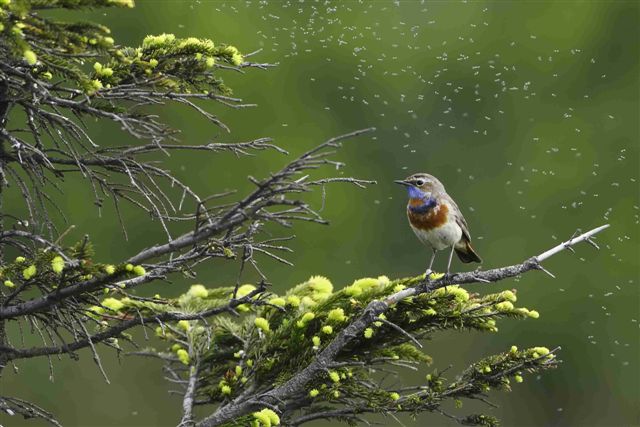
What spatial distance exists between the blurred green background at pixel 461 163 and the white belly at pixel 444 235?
391 inches

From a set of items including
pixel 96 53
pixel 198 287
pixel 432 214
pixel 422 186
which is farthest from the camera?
pixel 422 186

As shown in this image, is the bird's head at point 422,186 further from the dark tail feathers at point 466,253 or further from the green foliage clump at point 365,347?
the green foliage clump at point 365,347

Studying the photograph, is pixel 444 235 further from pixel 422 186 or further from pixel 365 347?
pixel 365 347

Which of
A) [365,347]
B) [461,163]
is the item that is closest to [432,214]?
[365,347]

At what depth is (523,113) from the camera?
18141 mm

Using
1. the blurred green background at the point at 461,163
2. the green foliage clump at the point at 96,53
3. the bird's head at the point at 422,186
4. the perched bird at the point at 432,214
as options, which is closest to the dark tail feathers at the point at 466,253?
the perched bird at the point at 432,214

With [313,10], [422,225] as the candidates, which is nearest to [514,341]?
[313,10]

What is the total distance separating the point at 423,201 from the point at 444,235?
255 millimetres

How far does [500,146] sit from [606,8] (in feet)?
10.2

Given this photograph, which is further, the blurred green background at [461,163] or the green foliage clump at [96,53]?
the blurred green background at [461,163]

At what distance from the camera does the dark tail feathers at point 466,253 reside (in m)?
6.95

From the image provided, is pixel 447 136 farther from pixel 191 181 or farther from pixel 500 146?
pixel 191 181

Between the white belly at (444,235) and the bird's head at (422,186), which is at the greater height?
the bird's head at (422,186)

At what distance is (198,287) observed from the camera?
5.96m
